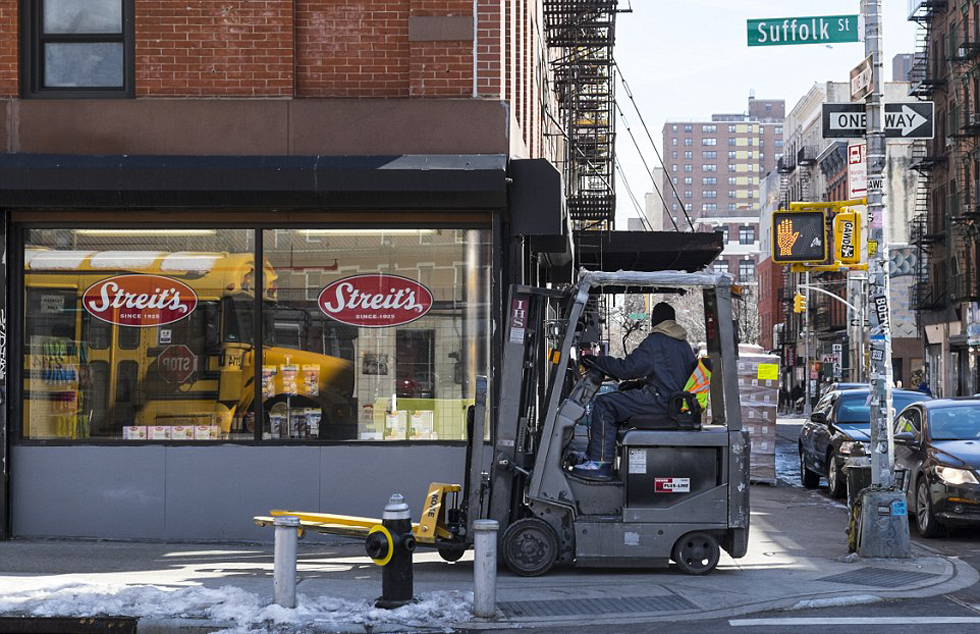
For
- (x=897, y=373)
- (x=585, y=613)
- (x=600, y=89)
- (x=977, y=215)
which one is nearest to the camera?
(x=585, y=613)

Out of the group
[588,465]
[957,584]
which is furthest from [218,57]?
[957,584]

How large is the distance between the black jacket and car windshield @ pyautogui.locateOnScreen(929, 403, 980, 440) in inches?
213

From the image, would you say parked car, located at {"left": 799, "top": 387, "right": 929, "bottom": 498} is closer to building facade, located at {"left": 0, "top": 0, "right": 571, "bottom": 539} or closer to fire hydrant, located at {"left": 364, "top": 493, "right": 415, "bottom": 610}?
building facade, located at {"left": 0, "top": 0, "right": 571, "bottom": 539}

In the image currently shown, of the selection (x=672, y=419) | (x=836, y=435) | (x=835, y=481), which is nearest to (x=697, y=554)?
(x=672, y=419)

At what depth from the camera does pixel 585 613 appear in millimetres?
8664

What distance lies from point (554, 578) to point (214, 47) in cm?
613

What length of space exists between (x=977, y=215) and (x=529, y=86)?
3890cm

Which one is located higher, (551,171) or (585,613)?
(551,171)

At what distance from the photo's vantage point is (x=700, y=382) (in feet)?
46.1

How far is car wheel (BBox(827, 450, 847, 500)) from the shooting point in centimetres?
1744

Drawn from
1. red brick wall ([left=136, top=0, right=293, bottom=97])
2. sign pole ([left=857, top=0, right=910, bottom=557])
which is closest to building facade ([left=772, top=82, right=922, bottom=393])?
sign pole ([left=857, top=0, right=910, bottom=557])

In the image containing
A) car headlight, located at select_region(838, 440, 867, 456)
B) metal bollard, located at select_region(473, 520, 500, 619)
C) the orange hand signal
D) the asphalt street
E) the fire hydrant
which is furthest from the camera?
car headlight, located at select_region(838, 440, 867, 456)

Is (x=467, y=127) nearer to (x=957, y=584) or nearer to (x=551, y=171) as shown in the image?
(x=551, y=171)

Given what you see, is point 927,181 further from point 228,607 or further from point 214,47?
point 228,607
